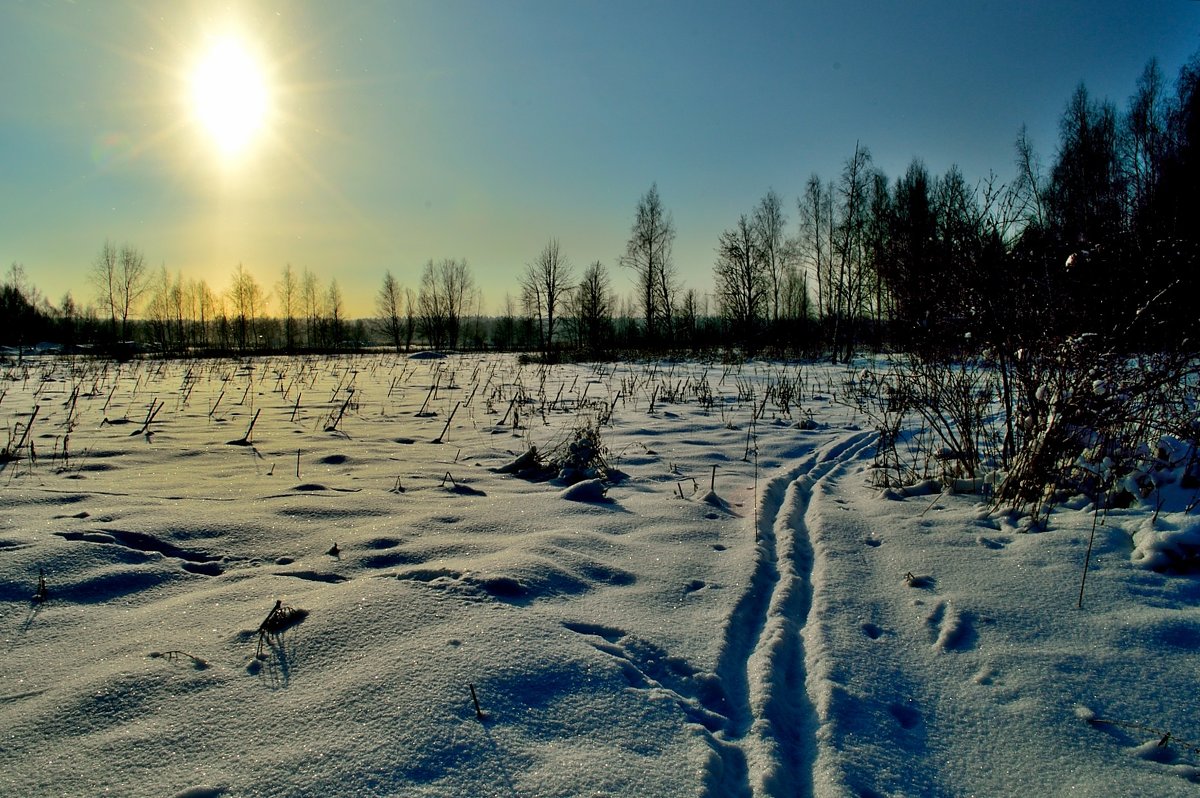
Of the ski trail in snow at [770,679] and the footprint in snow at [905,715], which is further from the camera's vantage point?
the footprint in snow at [905,715]

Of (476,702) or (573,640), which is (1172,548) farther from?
(476,702)

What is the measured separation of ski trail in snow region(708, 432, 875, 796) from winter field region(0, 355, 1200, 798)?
11 mm

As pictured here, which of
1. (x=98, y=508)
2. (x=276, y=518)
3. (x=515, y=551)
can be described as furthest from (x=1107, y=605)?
(x=98, y=508)

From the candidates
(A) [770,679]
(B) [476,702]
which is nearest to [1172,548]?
(A) [770,679]

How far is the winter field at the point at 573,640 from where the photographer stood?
1441 mm

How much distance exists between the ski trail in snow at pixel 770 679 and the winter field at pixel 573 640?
11 millimetres

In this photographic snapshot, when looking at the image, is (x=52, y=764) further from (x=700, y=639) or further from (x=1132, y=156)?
(x=1132, y=156)

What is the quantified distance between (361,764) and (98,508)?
8.96 ft

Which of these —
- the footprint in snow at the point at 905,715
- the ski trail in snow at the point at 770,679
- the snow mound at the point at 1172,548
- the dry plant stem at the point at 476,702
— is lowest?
the footprint in snow at the point at 905,715

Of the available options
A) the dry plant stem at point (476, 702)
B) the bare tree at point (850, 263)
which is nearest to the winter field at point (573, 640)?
the dry plant stem at point (476, 702)

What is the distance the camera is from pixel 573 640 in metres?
1.99

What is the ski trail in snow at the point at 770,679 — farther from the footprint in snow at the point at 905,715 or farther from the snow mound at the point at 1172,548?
the snow mound at the point at 1172,548

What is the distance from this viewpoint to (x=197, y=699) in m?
1.57

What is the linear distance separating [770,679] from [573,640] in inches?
27.0
